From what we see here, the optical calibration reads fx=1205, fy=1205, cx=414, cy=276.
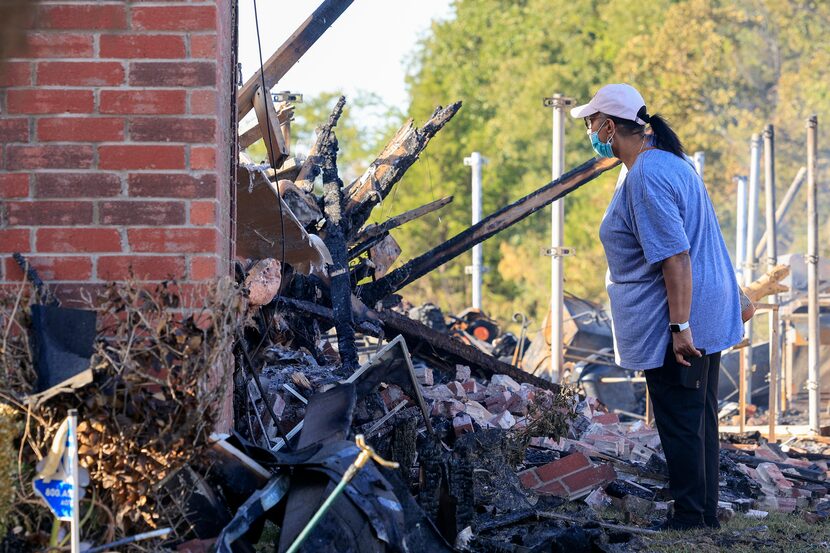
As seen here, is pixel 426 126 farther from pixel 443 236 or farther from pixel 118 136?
pixel 443 236

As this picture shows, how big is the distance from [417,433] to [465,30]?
49.7 m

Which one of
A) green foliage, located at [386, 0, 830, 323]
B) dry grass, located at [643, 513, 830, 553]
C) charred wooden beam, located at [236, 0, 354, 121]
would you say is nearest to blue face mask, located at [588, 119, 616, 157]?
dry grass, located at [643, 513, 830, 553]

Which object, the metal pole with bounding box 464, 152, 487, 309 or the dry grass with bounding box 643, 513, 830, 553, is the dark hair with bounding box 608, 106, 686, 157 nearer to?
the dry grass with bounding box 643, 513, 830, 553

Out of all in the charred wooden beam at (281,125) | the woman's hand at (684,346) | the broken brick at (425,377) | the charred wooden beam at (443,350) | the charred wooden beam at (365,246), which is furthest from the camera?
the charred wooden beam at (365,246)

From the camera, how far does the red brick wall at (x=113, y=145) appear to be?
462cm

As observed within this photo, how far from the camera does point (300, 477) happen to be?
14.8 feet

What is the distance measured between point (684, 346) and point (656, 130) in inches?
44.3

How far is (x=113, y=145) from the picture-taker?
466 cm

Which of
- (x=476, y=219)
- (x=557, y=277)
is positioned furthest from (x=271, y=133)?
(x=476, y=219)

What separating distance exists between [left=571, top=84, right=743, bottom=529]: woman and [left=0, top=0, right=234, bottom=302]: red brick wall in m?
2.23

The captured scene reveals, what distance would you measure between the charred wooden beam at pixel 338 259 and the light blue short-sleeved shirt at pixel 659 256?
303 cm

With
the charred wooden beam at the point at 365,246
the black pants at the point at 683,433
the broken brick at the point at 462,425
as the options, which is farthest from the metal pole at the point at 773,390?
the black pants at the point at 683,433

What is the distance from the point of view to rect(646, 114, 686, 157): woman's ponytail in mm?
6039

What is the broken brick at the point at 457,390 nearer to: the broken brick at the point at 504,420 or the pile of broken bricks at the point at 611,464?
the pile of broken bricks at the point at 611,464
